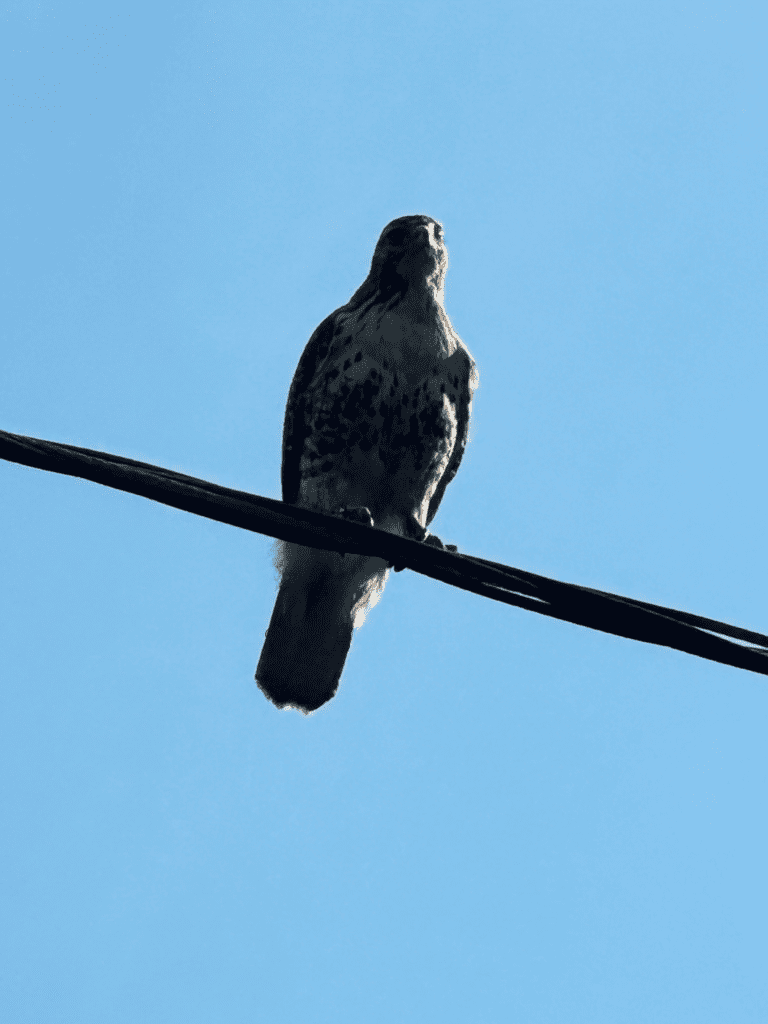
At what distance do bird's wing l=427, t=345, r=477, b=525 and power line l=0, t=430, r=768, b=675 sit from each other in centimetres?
288

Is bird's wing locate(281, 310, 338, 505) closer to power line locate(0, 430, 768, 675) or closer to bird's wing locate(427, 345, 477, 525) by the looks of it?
bird's wing locate(427, 345, 477, 525)

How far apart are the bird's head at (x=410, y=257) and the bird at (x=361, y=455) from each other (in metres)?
0.04

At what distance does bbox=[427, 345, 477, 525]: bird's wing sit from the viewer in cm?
604

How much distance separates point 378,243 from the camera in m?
6.51

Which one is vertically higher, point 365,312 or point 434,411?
point 365,312

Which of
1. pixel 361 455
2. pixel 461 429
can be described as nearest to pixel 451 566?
pixel 361 455

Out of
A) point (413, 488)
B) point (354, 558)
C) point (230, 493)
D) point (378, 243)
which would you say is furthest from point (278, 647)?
point (230, 493)

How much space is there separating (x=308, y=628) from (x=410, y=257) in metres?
1.79

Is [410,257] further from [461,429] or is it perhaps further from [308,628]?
[308,628]

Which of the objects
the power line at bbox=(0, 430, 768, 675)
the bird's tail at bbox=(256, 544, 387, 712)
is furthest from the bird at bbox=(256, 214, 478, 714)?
the power line at bbox=(0, 430, 768, 675)

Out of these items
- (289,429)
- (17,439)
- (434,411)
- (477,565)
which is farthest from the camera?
(289,429)

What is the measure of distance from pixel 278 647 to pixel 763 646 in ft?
10.3

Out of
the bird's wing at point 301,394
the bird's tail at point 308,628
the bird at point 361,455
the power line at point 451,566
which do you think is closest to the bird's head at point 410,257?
the bird at point 361,455

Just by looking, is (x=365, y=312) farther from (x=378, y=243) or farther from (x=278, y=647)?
(x=278, y=647)
